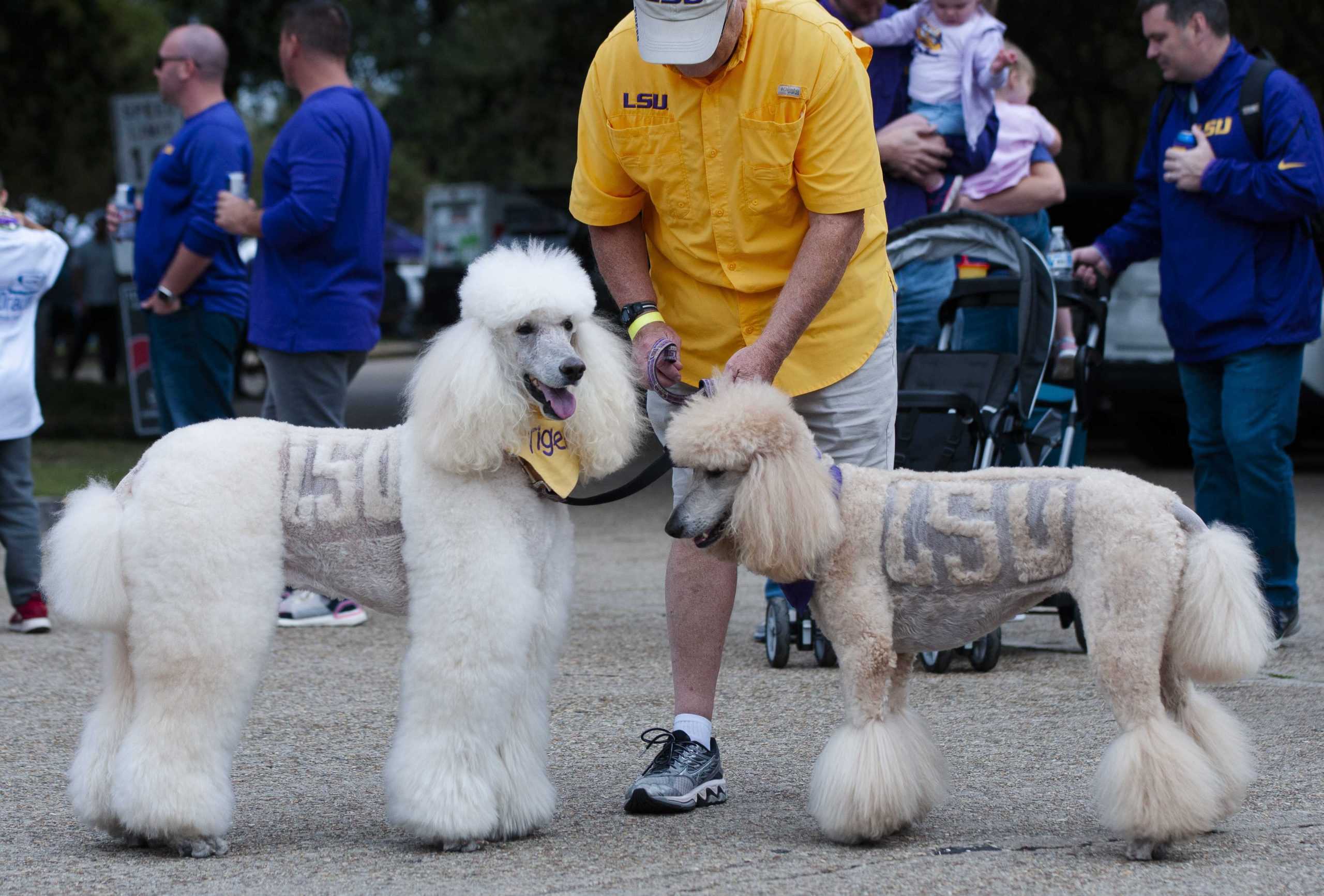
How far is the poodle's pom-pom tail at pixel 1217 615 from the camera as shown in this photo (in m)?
3.51

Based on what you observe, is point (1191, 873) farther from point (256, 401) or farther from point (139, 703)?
point (256, 401)

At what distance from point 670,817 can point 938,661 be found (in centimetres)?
194

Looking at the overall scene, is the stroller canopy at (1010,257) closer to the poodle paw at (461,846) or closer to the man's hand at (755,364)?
the man's hand at (755,364)

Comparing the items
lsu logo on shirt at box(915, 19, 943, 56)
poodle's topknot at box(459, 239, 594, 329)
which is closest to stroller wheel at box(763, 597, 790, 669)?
poodle's topknot at box(459, 239, 594, 329)

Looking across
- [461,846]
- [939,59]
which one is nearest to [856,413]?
[461,846]

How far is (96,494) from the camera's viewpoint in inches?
150

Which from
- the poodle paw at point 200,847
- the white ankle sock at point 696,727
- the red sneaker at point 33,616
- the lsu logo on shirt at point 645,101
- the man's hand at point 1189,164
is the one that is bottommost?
the red sneaker at point 33,616

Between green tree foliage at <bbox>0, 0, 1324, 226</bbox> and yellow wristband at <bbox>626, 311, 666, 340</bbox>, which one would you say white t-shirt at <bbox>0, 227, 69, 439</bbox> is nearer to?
yellow wristband at <bbox>626, 311, 666, 340</bbox>

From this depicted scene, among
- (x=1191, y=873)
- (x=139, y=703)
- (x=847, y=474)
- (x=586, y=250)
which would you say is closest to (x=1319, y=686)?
(x=1191, y=873)

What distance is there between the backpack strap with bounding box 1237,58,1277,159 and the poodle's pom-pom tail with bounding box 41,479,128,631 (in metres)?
4.39

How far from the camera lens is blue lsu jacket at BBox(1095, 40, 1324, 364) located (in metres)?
5.83

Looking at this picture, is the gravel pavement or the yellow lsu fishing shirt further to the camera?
the yellow lsu fishing shirt

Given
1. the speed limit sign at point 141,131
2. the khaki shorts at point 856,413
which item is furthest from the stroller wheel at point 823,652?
the speed limit sign at point 141,131

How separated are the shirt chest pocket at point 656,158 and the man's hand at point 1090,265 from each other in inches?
103
